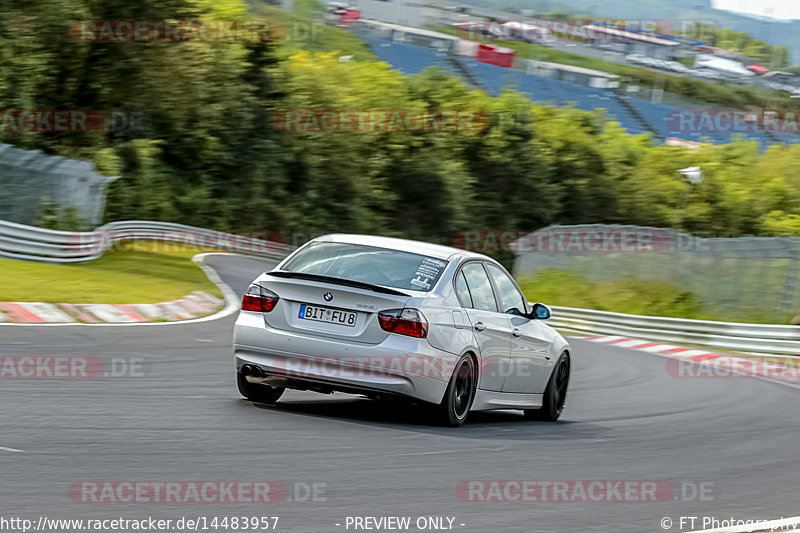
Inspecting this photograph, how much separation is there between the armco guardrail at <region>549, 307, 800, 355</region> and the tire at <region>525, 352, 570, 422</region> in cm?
1474

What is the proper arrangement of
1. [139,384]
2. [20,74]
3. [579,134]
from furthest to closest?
[579,134]
[20,74]
[139,384]

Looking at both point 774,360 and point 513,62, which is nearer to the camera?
point 774,360

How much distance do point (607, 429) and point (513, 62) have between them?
382 feet

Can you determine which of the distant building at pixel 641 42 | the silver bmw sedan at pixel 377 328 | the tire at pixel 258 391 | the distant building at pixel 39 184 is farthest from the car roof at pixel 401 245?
the distant building at pixel 641 42

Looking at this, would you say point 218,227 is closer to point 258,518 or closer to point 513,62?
point 258,518

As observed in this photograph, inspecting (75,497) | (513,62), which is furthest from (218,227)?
(513,62)

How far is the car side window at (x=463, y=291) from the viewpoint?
28.6 feet

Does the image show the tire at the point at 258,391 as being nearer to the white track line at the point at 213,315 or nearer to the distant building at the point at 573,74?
the white track line at the point at 213,315

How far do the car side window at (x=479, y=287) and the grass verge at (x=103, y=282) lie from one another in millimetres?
8655

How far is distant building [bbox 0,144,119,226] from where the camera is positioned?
26.9 metres

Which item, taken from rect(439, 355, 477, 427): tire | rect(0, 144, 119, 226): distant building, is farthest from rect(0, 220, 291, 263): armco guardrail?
rect(439, 355, 477, 427): tire

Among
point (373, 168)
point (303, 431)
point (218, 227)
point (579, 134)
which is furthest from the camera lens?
point (579, 134)

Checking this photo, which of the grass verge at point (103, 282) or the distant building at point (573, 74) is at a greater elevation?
the grass verge at point (103, 282)

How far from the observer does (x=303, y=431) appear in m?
7.74
